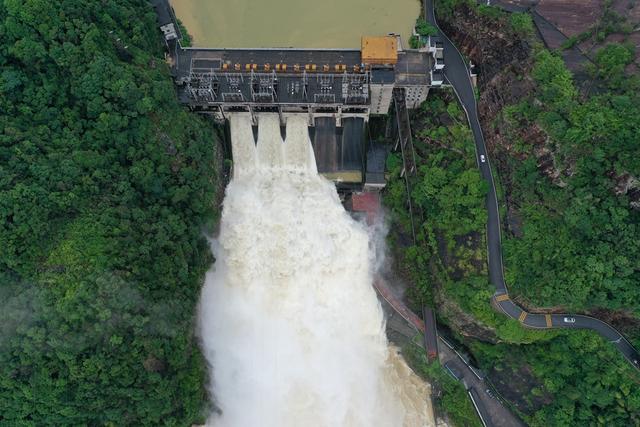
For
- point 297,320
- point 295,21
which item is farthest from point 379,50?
point 297,320

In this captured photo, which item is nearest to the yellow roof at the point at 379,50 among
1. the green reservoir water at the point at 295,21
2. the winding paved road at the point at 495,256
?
the green reservoir water at the point at 295,21

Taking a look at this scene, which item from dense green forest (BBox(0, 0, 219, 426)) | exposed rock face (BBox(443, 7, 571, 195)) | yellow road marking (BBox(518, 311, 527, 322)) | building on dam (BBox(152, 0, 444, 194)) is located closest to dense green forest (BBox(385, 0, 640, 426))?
exposed rock face (BBox(443, 7, 571, 195))

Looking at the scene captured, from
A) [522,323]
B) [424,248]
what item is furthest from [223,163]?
[522,323]

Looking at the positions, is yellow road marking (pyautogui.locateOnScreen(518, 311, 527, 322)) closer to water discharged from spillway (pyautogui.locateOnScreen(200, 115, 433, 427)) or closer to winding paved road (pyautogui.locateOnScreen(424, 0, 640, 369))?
winding paved road (pyautogui.locateOnScreen(424, 0, 640, 369))

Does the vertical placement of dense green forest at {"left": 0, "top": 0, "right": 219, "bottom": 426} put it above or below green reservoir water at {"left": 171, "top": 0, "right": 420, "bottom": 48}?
below

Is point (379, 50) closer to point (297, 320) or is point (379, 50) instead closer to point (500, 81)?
point (500, 81)

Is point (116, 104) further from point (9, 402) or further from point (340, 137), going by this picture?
point (9, 402)
